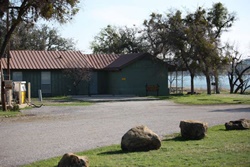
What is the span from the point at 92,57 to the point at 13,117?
22.0 meters

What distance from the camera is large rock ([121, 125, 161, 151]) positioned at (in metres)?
9.74

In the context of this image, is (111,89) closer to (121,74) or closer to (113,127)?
(121,74)

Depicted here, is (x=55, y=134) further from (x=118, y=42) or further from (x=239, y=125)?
(x=118, y=42)

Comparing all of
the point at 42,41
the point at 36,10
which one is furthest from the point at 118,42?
the point at 36,10

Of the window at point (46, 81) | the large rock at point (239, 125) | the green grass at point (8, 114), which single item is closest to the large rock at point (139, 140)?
the large rock at point (239, 125)

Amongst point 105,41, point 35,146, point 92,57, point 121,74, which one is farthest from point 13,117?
point 105,41

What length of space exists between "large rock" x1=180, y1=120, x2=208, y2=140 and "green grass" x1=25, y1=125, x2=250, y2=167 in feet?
0.67

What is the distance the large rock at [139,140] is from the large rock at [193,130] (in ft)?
6.77

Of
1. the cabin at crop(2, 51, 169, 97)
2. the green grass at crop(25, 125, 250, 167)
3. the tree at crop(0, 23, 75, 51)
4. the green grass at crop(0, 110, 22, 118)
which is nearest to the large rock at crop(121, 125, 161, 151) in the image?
the green grass at crop(25, 125, 250, 167)

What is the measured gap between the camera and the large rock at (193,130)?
11.6 metres

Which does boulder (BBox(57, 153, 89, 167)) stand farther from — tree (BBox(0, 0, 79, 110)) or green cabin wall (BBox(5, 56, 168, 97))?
green cabin wall (BBox(5, 56, 168, 97))

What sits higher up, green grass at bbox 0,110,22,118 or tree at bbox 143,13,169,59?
tree at bbox 143,13,169,59

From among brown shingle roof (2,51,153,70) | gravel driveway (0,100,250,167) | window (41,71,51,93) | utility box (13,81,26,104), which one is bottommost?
gravel driveway (0,100,250,167)

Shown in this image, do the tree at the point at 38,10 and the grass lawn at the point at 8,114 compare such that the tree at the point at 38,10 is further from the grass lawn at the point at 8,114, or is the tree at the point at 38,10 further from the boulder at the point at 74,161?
the boulder at the point at 74,161
